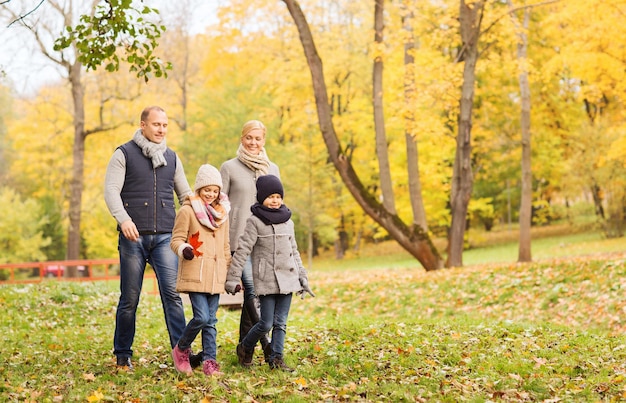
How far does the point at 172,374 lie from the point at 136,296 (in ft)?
2.34

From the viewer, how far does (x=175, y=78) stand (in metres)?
38.8

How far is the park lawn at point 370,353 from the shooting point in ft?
18.7

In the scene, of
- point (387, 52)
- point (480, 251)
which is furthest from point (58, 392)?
point (480, 251)

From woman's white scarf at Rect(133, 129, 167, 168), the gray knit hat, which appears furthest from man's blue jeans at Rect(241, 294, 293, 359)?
woman's white scarf at Rect(133, 129, 167, 168)

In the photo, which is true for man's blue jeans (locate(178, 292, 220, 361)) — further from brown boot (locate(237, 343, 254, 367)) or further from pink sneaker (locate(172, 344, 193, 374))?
brown boot (locate(237, 343, 254, 367))

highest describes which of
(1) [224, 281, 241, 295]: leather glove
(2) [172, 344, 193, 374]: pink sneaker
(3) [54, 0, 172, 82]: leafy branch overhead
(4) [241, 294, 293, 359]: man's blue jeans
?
(3) [54, 0, 172, 82]: leafy branch overhead

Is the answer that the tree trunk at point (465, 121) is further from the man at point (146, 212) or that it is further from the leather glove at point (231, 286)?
the leather glove at point (231, 286)

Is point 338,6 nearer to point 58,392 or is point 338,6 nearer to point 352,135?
point 352,135

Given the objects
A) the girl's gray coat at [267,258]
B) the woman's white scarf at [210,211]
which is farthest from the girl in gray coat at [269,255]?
the woman's white scarf at [210,211]

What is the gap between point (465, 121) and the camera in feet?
54.5

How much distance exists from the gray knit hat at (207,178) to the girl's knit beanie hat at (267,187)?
0.31m

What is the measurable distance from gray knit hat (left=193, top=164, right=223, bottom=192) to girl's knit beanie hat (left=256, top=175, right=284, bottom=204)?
0.31 meters

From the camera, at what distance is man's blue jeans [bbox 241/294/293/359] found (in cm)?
602

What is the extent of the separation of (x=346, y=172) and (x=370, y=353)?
9.17 metres
